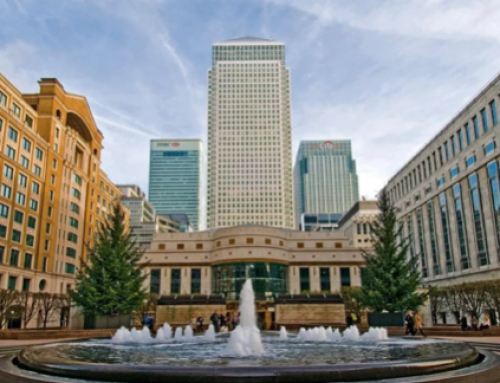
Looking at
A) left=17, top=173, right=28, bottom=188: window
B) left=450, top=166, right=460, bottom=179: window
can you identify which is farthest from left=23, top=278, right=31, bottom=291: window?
left=450, top=166, right=460, bottom=179: window

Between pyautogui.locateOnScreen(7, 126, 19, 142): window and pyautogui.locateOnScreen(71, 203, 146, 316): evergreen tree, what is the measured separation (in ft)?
93.5

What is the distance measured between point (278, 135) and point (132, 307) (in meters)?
148

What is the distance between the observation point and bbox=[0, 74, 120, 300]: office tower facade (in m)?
52.5

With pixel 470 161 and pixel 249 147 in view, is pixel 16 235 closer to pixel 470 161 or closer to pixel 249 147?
pixel 470 161

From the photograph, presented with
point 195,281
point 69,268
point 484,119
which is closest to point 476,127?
point 484,119

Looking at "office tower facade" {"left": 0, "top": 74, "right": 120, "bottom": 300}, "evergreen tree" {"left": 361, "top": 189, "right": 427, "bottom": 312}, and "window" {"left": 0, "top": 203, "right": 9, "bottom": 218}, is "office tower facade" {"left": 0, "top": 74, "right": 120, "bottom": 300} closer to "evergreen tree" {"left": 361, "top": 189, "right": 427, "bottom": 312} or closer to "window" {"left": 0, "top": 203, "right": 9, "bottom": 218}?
"window" {"left": 0, "top": 203, "right": 9, "bottom": 218}

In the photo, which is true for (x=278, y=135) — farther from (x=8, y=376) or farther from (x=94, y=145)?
(x=8, y=376)

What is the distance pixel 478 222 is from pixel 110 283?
44.2m

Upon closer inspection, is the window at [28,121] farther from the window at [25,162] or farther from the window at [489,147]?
the window at [489,147]

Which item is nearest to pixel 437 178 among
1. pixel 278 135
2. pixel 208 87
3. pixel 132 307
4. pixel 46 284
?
pixel 132 307

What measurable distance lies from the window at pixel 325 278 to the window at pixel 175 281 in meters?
23.2

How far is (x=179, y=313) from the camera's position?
36969 mm

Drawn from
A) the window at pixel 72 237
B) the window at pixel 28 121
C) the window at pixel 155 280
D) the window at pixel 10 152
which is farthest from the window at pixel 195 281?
the window at pixel 28 121

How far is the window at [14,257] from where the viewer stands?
53.2m
